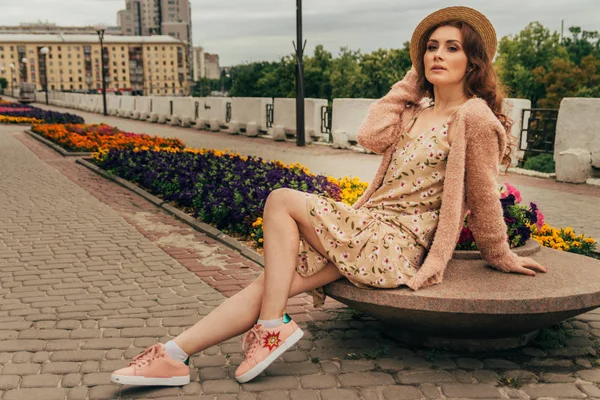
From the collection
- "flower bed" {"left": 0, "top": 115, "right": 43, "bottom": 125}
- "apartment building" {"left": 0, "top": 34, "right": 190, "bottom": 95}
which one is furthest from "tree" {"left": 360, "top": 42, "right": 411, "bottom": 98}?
"apartment building" {"left": 0, "top": 34, "right": 190, "bottom": 95}

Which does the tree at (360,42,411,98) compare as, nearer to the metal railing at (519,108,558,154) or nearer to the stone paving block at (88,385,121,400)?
the metal railing at (519,108,558,154)

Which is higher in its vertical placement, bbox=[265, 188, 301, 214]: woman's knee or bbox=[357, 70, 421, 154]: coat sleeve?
bbox=[357, 70, 421, 154]: coat sleeve

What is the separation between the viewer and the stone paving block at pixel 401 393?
10.1ft

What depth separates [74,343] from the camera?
3.81 meters

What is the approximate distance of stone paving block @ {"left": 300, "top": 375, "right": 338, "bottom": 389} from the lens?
320cm

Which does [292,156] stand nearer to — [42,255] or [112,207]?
[112,207]

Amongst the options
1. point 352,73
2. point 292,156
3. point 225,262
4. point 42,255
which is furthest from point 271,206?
point 352,73

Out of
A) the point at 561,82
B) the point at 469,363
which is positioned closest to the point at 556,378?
the point at 469,363

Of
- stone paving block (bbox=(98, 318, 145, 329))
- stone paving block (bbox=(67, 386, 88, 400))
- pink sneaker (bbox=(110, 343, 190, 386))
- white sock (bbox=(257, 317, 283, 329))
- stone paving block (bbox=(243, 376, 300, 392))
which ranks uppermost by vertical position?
white sock (bbox=(257, 317, 283, 329))

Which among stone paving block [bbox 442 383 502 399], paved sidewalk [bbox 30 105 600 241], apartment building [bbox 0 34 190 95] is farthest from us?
apartment building [bbox 0 34 190 95]

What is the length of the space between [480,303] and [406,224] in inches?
21.3

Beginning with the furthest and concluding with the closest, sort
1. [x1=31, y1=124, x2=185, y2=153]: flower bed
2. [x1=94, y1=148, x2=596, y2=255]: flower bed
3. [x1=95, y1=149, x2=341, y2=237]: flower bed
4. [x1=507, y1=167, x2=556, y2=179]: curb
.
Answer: [x1=31, y1=124, x2=185, y2=153]: flower bed → [x1=507, y1=167, x2=556, y2=179]: curb → [x1=95, y1=149, x2=341, y2=237]: flower bed → [x1=94, y1=148, x2=596, y2=255]: flower bed

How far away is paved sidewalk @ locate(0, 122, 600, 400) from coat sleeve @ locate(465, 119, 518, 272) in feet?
2.33

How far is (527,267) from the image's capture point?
3561 mm
